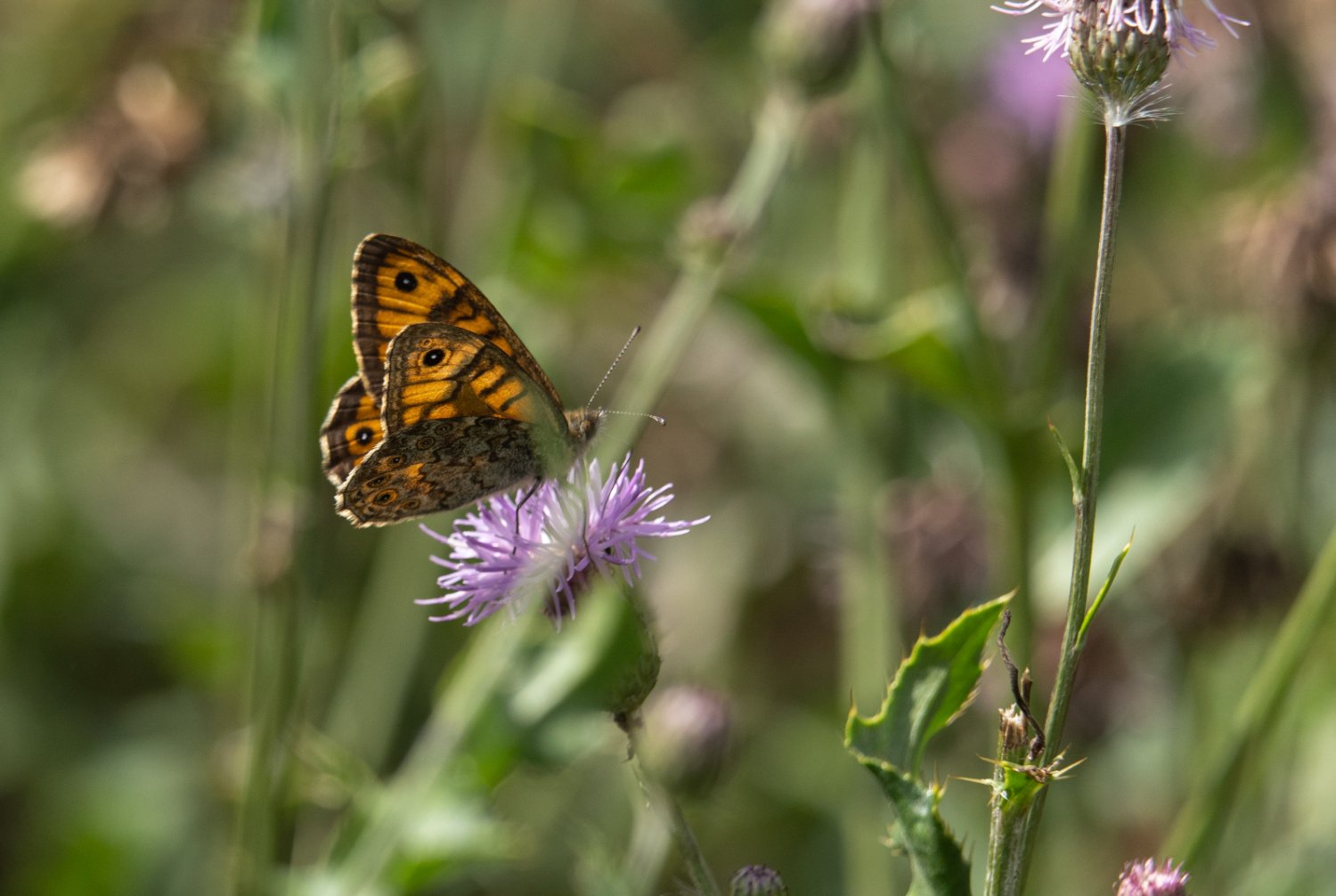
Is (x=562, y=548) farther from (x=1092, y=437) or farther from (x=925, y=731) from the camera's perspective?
(x=1092, y=437)

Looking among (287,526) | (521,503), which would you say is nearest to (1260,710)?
(521,503)

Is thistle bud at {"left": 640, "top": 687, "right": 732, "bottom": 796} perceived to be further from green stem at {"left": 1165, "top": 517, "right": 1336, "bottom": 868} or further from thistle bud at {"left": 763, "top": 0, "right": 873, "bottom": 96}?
thistle bud at {"left": 763, "top": 0, "right": 873, "bottom": 96}

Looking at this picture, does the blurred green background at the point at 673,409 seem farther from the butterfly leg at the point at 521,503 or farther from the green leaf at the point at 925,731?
the green leaf at the point at 925,731

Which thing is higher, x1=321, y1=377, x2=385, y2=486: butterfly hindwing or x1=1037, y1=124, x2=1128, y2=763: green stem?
x1=1037, y1=124, x2=1128, y2=763: green stem

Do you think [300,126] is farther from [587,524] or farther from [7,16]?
[7,16]

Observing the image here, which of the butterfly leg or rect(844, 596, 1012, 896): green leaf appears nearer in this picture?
rect(844, 596, 1012, 896): green leaf

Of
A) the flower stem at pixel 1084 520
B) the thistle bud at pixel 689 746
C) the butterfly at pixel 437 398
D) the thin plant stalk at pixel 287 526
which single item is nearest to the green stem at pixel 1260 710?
the thistle bud at pixel 689 746

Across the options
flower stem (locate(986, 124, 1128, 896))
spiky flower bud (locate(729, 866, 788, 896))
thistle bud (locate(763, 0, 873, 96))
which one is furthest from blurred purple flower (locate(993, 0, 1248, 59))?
thistle bud (locate(763, 0, 873, 96))
